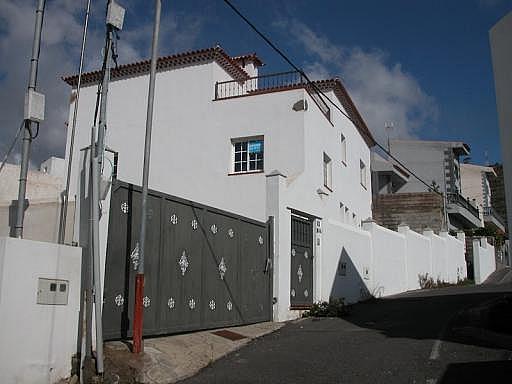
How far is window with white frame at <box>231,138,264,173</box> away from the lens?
16.8 meters

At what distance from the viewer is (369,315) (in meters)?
13.4

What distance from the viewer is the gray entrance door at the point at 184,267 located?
314 inches

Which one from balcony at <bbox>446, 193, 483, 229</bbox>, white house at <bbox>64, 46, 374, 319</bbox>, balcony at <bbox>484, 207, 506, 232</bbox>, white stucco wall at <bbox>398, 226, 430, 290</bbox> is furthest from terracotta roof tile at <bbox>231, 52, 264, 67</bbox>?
balcony at <bbox>484, 207, 506, 232</bbox>

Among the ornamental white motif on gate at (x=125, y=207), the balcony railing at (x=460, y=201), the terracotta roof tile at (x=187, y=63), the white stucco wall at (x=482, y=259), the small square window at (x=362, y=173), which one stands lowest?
the ornamental white motif on gate at (x=125, y=207)

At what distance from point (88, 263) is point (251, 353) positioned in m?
3.08

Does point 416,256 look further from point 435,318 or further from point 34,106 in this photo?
point 34,106

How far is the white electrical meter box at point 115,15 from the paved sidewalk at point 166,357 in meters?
4.35

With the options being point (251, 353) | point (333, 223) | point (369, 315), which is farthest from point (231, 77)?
point (251, 353)

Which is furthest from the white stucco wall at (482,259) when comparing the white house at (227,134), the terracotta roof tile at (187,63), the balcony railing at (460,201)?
the terracotta roof tile at (187,63)

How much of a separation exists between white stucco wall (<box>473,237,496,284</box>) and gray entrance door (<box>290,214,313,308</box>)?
19226mm

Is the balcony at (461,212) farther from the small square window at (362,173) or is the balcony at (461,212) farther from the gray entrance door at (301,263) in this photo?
the gray entrance door at (301,263)

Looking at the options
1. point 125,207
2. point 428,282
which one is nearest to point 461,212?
point 428,282

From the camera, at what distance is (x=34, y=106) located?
720cm

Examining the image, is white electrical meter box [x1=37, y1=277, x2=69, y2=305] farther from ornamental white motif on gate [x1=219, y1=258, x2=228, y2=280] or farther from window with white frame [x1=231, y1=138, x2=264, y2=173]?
window with white frame [x1=231, y1=138, x2=264, y2=173]
